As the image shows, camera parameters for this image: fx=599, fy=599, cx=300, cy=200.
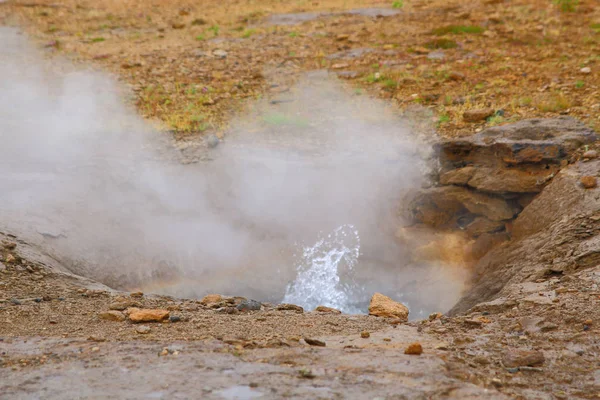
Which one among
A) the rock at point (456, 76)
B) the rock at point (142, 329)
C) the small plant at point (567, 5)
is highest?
the small plant at point (567, 5)

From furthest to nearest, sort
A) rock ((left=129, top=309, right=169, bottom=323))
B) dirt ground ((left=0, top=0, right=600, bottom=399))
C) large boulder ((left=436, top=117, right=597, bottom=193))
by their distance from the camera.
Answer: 1. large boulder ((left=436, top=117, right=597, bottom=193))
2. rock ((left=129, top=309, right=169, bottom=323))
3. dirt ground ((left=0, top=0, right=600, bottom=399))

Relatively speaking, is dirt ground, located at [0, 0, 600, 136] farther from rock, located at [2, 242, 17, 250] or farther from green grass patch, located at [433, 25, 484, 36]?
rock, located at [2, 242, 17, 250]

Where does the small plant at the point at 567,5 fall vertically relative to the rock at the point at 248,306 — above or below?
above

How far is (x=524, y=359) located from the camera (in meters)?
2.62

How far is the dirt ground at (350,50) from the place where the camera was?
6730mm

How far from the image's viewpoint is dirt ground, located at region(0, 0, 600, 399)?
2318 mm

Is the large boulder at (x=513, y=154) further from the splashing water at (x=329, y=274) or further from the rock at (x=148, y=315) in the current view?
the rock at (x=148, y=315)

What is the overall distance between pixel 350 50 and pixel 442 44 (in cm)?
130

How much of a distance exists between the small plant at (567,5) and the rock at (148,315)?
868 centimetres

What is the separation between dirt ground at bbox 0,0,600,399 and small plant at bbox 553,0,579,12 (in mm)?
703

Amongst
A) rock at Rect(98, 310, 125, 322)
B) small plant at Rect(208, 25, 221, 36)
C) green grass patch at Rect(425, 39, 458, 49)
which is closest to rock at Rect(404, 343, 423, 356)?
rock at Rect(98, 310, 125, 322)

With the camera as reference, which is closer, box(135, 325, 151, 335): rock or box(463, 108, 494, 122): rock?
box(135, 325, 151, 335): rock

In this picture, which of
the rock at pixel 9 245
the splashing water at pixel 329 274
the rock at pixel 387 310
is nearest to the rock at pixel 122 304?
the rock at pixel 9 245

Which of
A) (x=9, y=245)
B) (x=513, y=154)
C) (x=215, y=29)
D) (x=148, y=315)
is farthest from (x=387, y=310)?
(x=215, y=29)
